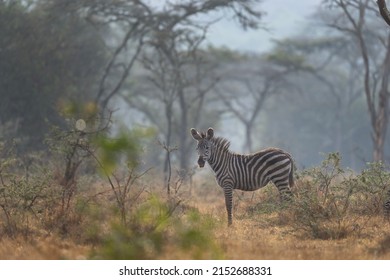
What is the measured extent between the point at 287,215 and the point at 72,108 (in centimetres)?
410

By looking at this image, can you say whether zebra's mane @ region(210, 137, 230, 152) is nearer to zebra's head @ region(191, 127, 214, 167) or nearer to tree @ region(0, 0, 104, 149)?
zebra's head @ region(191, 127, 214, 167)

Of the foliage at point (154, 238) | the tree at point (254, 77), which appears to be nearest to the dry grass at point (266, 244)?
the foliage at point (154, 238)

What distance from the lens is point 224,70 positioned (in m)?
42.9

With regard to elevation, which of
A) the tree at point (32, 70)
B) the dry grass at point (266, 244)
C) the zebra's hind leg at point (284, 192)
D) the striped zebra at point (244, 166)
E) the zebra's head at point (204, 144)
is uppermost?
the tree at point (32, 70)

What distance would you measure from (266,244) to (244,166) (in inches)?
141

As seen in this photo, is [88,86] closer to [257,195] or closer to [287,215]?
[257,195]

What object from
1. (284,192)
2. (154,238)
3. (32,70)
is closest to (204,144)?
(284,192)

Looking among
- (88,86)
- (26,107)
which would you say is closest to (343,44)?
(88,86)

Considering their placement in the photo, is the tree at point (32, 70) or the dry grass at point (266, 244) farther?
the tree at point (32, 70)

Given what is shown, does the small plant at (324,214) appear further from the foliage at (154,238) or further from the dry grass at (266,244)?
the foliage at (154,238)

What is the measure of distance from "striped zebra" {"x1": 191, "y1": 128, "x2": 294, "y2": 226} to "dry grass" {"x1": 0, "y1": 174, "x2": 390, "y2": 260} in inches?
31.4

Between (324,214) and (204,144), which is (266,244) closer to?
(324,214)

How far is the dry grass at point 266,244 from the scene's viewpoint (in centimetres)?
840

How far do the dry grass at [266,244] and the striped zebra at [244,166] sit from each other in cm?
80
